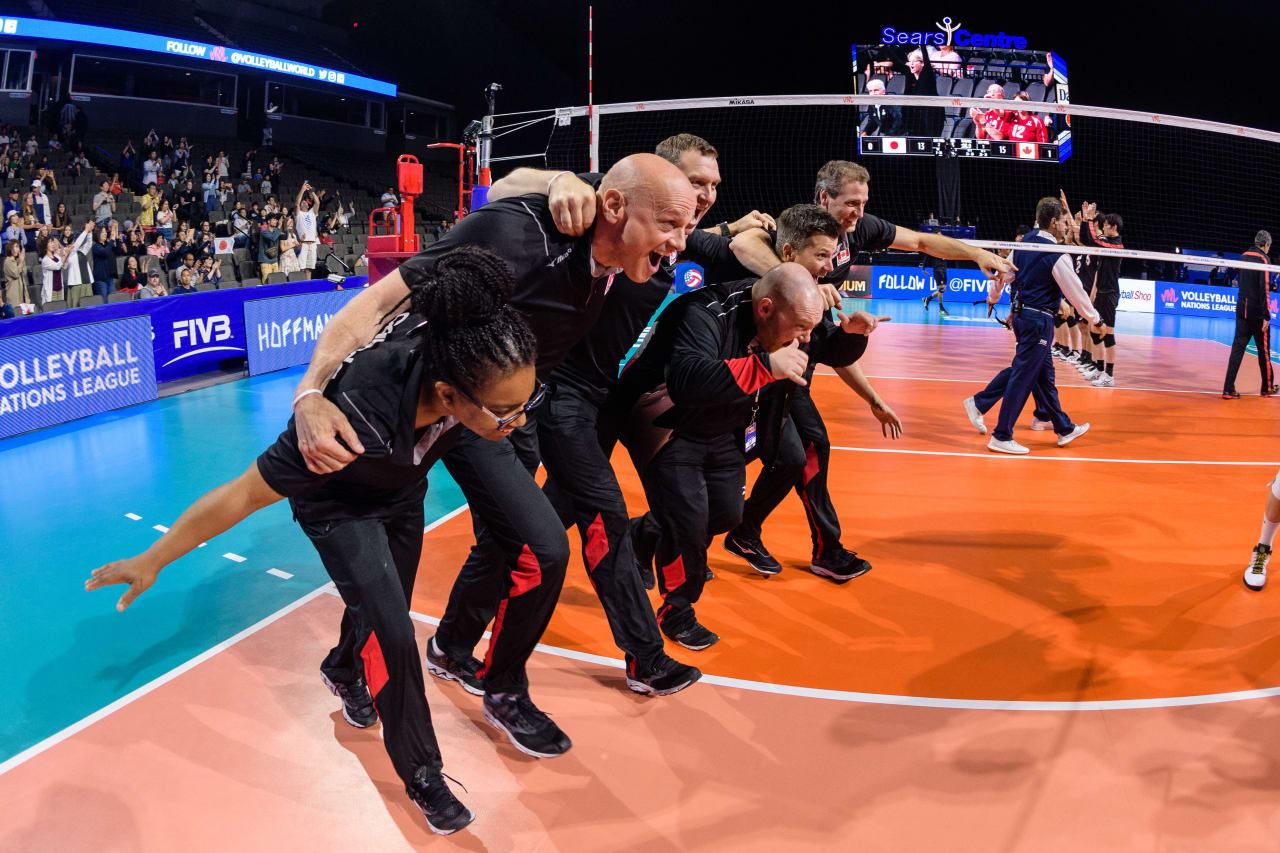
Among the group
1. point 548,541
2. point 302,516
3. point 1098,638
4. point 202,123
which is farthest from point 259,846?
point 202,123

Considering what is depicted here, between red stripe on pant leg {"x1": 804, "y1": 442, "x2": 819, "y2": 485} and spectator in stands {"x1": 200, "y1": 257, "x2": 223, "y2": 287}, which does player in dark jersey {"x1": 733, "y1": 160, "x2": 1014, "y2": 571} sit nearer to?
red stripe on pant leg {"x1": 804, "y1": 442, "x2": 819, "y2": 485}

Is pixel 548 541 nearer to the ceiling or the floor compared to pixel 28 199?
nearer to the floor

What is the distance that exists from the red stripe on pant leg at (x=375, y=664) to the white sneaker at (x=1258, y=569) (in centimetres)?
488

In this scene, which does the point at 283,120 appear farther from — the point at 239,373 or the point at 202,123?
the point at 239,373

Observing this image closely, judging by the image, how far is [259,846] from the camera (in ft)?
10.1

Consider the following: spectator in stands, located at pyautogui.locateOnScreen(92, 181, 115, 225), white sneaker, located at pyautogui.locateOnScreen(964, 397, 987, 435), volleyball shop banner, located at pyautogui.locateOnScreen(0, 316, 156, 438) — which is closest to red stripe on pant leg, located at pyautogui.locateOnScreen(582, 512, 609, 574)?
white sneaker, located at pyautogui.locateOnScreen(964, 397, 987, 435)

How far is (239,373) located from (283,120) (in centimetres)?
2134

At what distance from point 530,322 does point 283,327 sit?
9663 mm

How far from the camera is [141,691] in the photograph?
13.3 feet

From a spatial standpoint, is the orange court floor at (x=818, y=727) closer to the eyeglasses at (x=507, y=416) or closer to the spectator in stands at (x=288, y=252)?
the eyeglasses at (x=507, y=416)

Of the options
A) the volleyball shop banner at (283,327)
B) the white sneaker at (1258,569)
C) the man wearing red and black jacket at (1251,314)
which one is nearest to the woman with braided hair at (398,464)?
the white sneaker at (1258,569)

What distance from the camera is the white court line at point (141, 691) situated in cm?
354

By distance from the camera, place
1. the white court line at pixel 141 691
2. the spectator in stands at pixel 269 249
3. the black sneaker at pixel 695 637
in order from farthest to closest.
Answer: the spectator in stands at pixel 269 249 < the black sneaker at pixel 695 637 < the white court line at pixel 141 691

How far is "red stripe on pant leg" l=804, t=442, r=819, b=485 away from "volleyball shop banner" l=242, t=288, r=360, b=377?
25.1 ft
